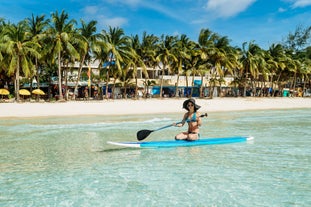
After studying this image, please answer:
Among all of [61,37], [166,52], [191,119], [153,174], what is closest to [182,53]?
[166,52]

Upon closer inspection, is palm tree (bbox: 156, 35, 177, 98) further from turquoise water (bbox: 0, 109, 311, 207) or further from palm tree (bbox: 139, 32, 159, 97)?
turquoise water (bbox: 0, 109, 311, 207)

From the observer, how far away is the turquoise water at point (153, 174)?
5535 millimetres

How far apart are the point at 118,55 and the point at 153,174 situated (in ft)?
92.2

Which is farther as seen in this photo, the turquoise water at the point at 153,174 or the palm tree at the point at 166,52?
the palm tree at the point at 166,52

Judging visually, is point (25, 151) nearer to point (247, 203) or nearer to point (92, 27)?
point (247, 203)

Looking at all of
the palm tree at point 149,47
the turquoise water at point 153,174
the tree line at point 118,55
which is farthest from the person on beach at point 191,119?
the palm tree at point 149,47

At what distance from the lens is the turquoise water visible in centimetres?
554

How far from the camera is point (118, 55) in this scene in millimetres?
34156

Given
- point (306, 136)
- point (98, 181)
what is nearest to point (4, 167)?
point (98, 181)

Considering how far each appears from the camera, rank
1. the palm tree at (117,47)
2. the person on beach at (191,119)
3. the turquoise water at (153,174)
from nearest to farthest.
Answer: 1. the turquoise water at (153,174)
2. the person on beach at (191,119)
3. the palm tree at (117,47)

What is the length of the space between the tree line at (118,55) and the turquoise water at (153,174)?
62.7ft

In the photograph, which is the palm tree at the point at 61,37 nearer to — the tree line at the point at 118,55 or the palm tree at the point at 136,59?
the tree line at the point at 118,55

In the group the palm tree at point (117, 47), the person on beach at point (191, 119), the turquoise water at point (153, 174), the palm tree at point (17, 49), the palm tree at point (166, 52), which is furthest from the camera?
the palm tree at point (166, 52)

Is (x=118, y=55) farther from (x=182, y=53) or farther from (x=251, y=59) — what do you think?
(x=251, y=59)
